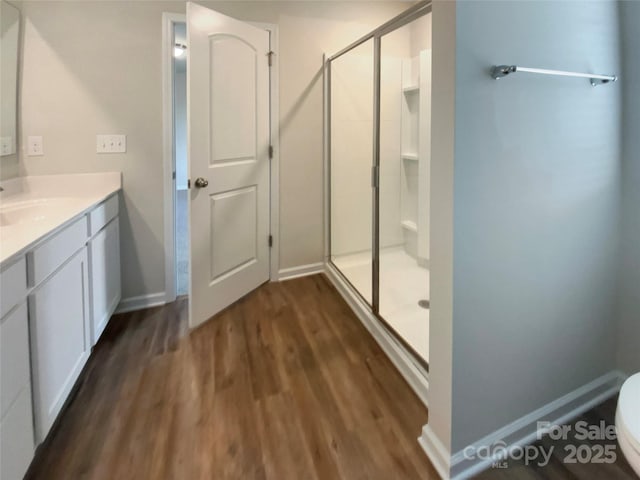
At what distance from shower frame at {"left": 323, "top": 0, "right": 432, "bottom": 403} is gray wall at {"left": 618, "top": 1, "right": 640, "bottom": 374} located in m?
0.80

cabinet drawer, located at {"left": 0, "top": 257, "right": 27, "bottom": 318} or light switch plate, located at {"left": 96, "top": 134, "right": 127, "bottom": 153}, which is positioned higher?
light switch plate, located at {"left": 96, "top": 134, "right": 127, "bottom": 153}

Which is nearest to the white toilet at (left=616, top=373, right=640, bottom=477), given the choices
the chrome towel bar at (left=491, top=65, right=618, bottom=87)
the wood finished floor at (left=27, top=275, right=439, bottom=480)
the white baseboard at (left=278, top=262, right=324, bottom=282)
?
the wood finished floor at (left=27, top=275, right=439, bottom=480)

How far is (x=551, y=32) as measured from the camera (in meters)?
1.26

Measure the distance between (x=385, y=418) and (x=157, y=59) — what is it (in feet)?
8.11

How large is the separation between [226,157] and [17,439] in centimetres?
177

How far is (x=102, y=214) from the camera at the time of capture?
2029 millimetres

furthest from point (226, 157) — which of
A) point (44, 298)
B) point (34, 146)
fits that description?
point (44, 298)

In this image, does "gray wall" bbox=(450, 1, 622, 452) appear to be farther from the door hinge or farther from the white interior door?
the white interior door

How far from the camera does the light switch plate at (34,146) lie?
7.02 ft

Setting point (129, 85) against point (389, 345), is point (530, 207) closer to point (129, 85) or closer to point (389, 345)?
point (389, 345)

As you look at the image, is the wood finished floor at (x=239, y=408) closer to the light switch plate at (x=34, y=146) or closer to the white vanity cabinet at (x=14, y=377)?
the white vanity cabinet at (x=14, y=377)

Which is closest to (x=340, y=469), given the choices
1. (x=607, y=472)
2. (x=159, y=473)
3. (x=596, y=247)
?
(x=159, y=473)

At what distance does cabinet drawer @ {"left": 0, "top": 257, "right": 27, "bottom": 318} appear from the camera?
100 centimetres

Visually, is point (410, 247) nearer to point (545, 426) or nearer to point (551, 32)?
point (545, 426)
